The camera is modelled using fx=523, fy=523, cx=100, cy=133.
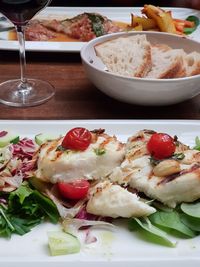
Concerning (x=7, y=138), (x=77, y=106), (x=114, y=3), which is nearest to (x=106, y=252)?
(x=7, y=138)

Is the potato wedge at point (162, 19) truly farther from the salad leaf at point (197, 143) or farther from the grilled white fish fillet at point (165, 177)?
the grilled white fish fillet at point (165, 177)

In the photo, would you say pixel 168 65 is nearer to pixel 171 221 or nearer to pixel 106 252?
pixel 171 221

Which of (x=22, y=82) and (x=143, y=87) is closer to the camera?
(x=143, y=87)

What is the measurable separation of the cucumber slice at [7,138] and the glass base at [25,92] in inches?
18.9

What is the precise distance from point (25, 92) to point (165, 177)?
1.23 meters

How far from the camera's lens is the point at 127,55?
2.70 meters

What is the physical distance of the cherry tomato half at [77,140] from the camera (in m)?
1.70

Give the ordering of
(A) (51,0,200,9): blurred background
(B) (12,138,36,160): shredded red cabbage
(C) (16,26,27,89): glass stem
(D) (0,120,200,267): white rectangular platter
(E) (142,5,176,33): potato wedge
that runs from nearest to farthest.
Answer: (D) (0,120,200,267): white rectangular platter → (B) (12,138,36,160): shredded red cabbage → (C) (16,26,27,89): glass stem → (E) (142,5,176,33): potato wedge → (A) (51,0,200,9): blurred background

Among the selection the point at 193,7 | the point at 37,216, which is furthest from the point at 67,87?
the point at 193,7

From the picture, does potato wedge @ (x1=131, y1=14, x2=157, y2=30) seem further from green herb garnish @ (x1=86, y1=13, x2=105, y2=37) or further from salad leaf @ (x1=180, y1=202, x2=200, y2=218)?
salad leaf @ (x1=180, y1=202, x2=200, y2=218)

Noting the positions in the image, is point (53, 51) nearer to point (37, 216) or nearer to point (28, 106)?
point (28, 106)

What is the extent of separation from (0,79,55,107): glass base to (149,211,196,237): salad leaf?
1.11 metres

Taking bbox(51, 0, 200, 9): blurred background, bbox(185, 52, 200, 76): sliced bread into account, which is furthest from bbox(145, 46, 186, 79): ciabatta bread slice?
bbox(51, 0, 200, 9): blurred background

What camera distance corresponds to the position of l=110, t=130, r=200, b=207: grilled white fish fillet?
1.58 m
